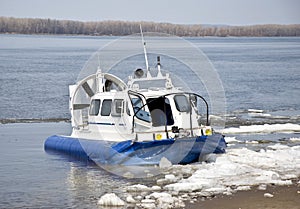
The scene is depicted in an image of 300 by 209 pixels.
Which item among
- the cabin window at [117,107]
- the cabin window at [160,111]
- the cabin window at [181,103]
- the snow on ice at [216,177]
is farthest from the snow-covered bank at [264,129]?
the cabin window at [117,107]

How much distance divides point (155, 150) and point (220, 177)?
207 cm

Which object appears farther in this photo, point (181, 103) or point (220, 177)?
point (181, 103)

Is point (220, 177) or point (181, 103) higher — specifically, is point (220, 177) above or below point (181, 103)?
below

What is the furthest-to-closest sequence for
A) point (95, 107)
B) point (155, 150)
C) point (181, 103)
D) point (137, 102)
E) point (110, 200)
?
point (95, 107) < point (181, 103) < point (137, 102) < point (155, 150) < point (110, 200)

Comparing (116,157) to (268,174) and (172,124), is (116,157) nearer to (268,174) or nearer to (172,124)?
(172,124)

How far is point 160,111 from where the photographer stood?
1711 centimetres

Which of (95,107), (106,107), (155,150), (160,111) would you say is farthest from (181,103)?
(95,107)

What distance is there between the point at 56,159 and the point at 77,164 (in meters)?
1.00

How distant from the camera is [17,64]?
191 feet

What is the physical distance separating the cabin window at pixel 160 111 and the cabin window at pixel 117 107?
737mm

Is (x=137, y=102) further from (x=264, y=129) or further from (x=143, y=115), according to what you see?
(x=264, y=129)

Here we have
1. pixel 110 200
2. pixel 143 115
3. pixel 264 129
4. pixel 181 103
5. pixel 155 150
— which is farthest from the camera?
pixel 264 129

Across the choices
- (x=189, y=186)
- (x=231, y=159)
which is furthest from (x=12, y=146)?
(x=189, y=186)

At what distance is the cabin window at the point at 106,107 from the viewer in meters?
17.7
